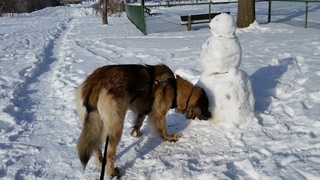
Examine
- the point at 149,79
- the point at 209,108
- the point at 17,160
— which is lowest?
the point at 17,160

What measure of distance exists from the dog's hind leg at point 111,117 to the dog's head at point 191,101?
1.01 meters

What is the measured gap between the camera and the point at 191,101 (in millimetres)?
4023

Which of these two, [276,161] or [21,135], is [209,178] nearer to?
[276,161]

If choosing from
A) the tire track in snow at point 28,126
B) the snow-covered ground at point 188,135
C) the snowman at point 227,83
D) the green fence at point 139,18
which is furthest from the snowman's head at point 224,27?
the green fence at point 139,18

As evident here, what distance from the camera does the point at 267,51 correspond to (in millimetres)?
8875

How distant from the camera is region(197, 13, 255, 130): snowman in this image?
4.14m

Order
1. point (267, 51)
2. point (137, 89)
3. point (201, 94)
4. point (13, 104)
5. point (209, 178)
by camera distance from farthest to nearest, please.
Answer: point (267, 51) < point (13, 104) < point (201, 94) < point (137, 89) < point (209, 178)

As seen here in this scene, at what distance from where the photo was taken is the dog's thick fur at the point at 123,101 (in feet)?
9.85

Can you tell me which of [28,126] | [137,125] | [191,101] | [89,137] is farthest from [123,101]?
[28,126]

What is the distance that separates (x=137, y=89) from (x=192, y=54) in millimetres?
6087

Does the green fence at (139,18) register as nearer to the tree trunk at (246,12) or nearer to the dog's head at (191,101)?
the tree trunk at (246,12)

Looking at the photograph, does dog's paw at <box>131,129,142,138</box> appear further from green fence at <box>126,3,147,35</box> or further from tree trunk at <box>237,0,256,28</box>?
green fence at <box>126,3,147,35</box>

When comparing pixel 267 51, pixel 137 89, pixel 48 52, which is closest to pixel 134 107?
pixel 137 89

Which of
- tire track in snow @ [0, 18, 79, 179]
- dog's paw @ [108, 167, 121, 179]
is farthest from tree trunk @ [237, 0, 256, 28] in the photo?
dog's paw @ [108, 167, 121, 179]
